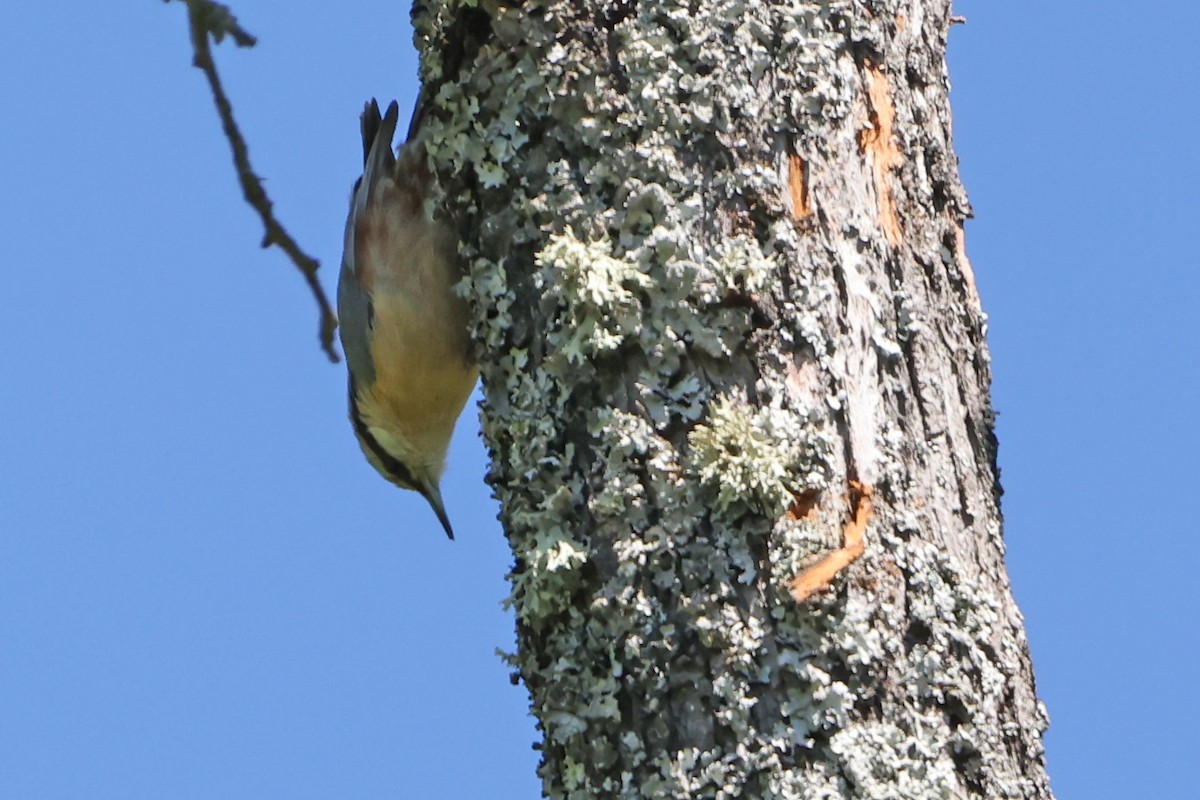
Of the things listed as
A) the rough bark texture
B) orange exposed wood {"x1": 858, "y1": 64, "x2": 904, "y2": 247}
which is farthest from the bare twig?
orange exposed wood {"x1": 858, "y1": 64, "x2": 904, "y2": 247}

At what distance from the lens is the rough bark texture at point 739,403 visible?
225cm

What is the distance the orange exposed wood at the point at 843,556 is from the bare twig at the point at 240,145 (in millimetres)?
1087

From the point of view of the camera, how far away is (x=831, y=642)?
7.38 ft

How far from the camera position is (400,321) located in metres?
3.82

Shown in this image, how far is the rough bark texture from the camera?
225 centimetres

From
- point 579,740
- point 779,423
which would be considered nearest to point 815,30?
point 779,423

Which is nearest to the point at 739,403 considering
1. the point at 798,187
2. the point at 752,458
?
the point at 752,458

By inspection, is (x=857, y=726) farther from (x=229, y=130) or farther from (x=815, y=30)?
(x=229, y=130)

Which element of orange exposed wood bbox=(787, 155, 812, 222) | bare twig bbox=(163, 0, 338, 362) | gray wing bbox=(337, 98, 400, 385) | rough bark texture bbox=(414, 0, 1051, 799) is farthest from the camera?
gray wing bbox=(337, 98, 400, 385)

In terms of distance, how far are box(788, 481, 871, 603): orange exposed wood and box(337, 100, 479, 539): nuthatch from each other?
3.99 feet

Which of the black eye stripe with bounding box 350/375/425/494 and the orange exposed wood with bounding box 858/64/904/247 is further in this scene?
the black eye stripe with bounding box 350/375/425/494

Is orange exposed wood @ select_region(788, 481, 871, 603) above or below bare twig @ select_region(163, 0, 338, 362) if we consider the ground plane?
below

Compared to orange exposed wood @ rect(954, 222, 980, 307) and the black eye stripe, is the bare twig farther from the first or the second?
the black eye stripe

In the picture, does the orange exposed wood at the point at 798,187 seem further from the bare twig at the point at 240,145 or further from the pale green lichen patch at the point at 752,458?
the bare twig at the point at 240,145
